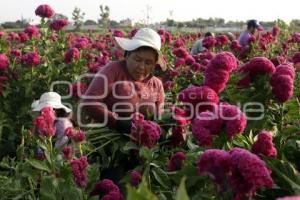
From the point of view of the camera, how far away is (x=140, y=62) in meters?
4.04

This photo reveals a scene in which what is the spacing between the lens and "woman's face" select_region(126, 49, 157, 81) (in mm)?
4037

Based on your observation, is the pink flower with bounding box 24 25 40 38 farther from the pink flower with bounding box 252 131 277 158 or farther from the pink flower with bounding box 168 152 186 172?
the pink flower with bounding box 252 131 277 158

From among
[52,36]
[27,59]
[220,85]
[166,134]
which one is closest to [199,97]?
[220,85]

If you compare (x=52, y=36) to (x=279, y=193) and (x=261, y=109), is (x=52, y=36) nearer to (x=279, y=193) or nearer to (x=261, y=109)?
(x=261, y=109)

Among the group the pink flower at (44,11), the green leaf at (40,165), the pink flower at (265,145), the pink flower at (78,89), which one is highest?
the pink flower at (44,11)

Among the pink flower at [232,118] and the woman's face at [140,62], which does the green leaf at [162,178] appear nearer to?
the pink flower at [232,118]

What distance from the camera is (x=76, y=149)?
3.06 metres

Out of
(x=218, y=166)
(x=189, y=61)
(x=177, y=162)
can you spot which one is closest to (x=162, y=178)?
(x=177, y=162)

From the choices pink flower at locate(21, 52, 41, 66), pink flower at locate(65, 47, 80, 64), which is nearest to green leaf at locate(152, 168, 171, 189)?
pink flower at locate(21, 52, 41, 66)

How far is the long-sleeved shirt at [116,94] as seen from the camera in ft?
12.9

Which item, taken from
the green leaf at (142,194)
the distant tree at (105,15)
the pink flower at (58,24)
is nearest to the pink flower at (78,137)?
the green leaf at (142,194)

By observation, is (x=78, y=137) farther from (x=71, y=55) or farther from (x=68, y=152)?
(x=71, y=55)

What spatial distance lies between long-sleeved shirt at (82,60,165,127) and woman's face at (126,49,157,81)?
0.05 m

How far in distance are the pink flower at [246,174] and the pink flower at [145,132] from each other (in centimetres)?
105
